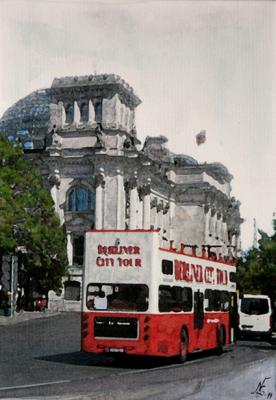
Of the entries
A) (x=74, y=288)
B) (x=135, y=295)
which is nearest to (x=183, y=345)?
(x=135, y=295)

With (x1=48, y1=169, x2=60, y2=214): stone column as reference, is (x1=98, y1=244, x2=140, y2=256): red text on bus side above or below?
below

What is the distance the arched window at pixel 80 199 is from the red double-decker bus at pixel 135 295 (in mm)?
23438

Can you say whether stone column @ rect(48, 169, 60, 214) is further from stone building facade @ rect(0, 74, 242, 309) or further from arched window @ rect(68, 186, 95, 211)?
arched window @ rect(68, 186, 95, 211)

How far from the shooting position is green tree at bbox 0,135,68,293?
20797 mm

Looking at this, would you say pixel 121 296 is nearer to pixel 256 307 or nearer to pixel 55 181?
pixel 256 307

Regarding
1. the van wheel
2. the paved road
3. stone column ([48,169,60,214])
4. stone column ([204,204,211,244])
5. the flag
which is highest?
stone column ([48,169,60,214])

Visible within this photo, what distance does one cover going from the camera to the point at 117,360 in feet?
32.4

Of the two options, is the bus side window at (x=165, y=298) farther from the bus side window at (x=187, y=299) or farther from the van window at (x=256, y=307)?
the van window at (x=256, y=307)

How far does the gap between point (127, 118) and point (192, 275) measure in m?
3.88

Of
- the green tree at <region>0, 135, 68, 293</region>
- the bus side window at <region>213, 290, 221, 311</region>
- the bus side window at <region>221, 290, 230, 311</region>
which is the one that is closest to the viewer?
the bus side window at <region>213, 290, 221, 311</region>

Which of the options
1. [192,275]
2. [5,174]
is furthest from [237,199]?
[5,174]

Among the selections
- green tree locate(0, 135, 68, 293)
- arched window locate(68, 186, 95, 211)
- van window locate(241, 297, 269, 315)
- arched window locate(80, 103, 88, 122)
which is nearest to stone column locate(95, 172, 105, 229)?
arched window locate(68, 186, 95, 211)

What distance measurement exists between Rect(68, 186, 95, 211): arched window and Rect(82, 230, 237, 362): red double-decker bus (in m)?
23.4

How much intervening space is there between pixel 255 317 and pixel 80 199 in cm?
1986
